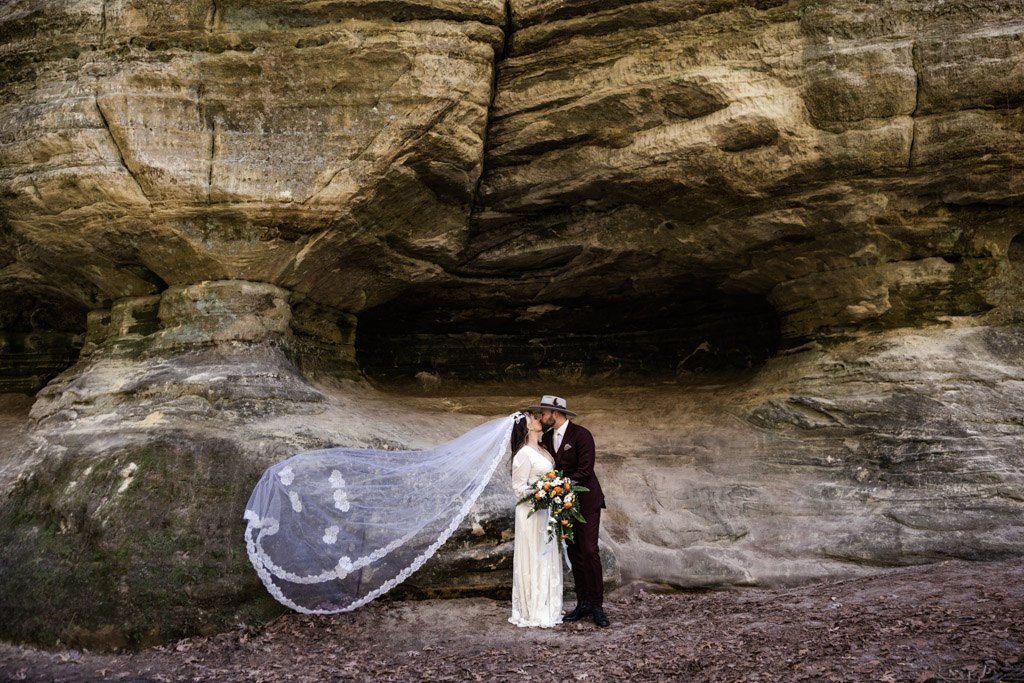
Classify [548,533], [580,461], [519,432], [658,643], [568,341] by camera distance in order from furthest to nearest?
1. [568,341]
2. [519,432]
3. [580,461]
4. [548,533]
5. [658,643]

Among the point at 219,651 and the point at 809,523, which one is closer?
the point at 219,651

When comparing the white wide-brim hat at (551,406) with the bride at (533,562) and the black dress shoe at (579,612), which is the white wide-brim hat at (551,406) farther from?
the black dress shoe at (579,612)


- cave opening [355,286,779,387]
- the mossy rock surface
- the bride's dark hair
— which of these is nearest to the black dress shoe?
the bride's dark hair

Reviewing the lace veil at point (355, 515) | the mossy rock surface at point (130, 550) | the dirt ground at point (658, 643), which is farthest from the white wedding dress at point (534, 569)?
the mossy rock surface at point (130, 550)

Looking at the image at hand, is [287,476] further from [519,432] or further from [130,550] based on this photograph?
[519,432]

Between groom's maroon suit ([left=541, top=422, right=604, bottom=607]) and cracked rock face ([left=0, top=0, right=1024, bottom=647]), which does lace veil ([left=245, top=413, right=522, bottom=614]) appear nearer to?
groom's maroon suit ([left=541, top=422, right=604, bottom=607])

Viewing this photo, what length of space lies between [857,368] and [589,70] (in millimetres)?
4282

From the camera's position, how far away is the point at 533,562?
20.9ft

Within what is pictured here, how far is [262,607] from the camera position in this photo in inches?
250

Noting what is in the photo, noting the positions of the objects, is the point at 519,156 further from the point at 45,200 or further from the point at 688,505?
the point at 45,200

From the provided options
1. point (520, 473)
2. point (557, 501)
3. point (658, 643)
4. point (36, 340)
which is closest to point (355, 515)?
point (520, 473)

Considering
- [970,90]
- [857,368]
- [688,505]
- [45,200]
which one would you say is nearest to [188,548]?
[45,200]

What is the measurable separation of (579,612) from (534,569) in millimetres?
524

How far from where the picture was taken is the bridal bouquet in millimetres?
6316
